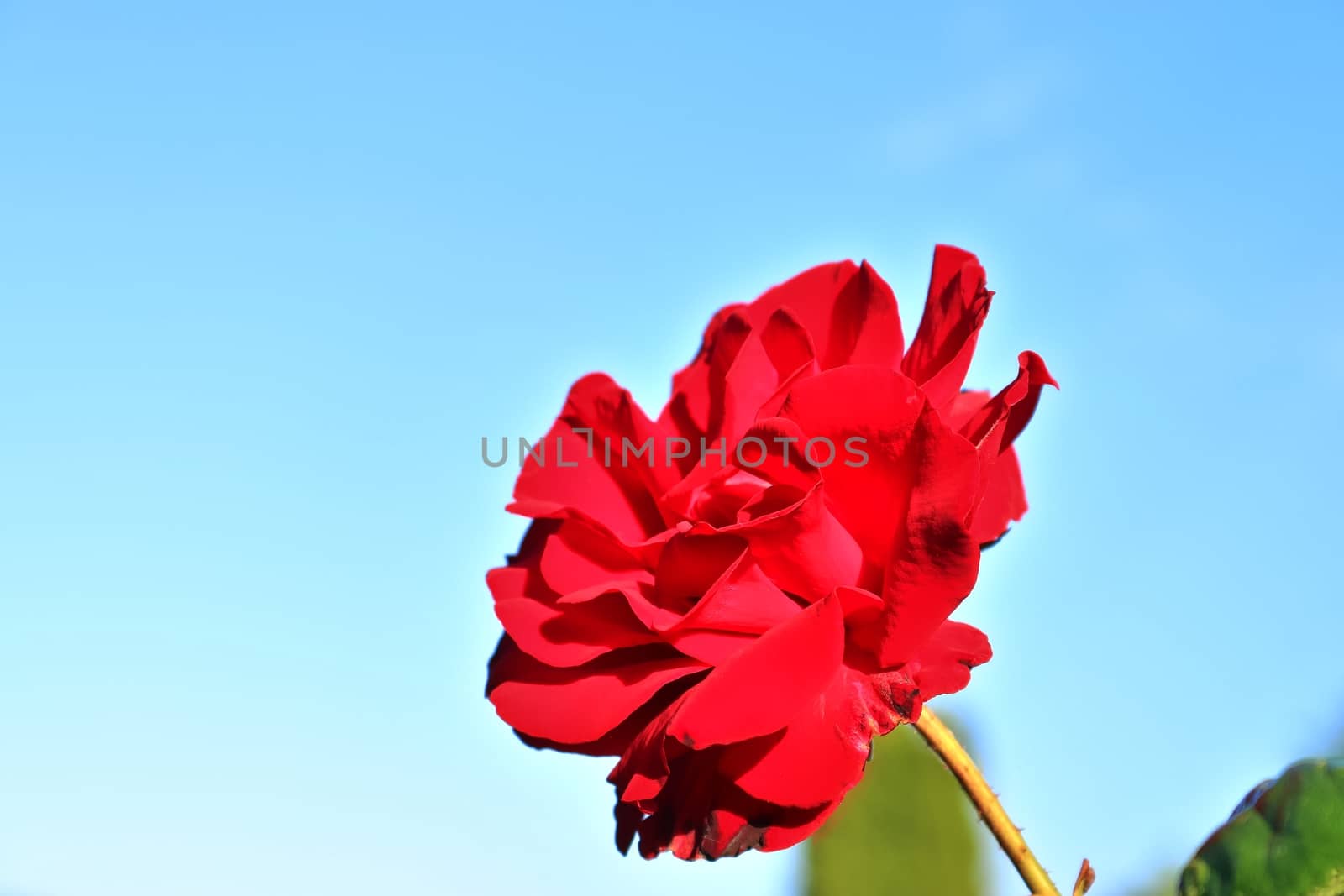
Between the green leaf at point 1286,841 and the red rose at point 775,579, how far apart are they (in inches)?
10.3

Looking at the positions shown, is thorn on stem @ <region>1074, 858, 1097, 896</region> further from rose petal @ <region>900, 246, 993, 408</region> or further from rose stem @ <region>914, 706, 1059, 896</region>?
rose petal @ <region>900, 246, 993, 408</region>

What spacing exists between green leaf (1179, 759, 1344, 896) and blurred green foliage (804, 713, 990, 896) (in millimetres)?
8003

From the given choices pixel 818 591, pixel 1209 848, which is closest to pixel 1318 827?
pixel 1209 848

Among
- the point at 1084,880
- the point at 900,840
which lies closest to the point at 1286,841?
the point at 1084,880

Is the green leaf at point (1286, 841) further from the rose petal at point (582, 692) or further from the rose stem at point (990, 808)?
the rose petal at point (582, 692)

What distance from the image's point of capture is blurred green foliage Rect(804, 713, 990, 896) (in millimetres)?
8688

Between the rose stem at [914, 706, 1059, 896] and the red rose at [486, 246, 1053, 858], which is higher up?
the red rose at [486, 246, 1053, 858]

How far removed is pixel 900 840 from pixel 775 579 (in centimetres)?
839

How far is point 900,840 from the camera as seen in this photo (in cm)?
875

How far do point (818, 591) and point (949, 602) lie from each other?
0.14 m

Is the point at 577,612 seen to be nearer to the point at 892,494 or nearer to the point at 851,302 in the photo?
the point at 892,494

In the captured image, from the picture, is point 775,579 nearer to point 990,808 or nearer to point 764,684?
point 764,684

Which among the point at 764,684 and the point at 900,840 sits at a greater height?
the point at 764,684

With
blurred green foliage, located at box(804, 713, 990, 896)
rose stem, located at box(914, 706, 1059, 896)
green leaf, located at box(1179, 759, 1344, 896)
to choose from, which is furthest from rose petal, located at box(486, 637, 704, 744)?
blurred green foliage, located at box(804, 713, 990, 896)
